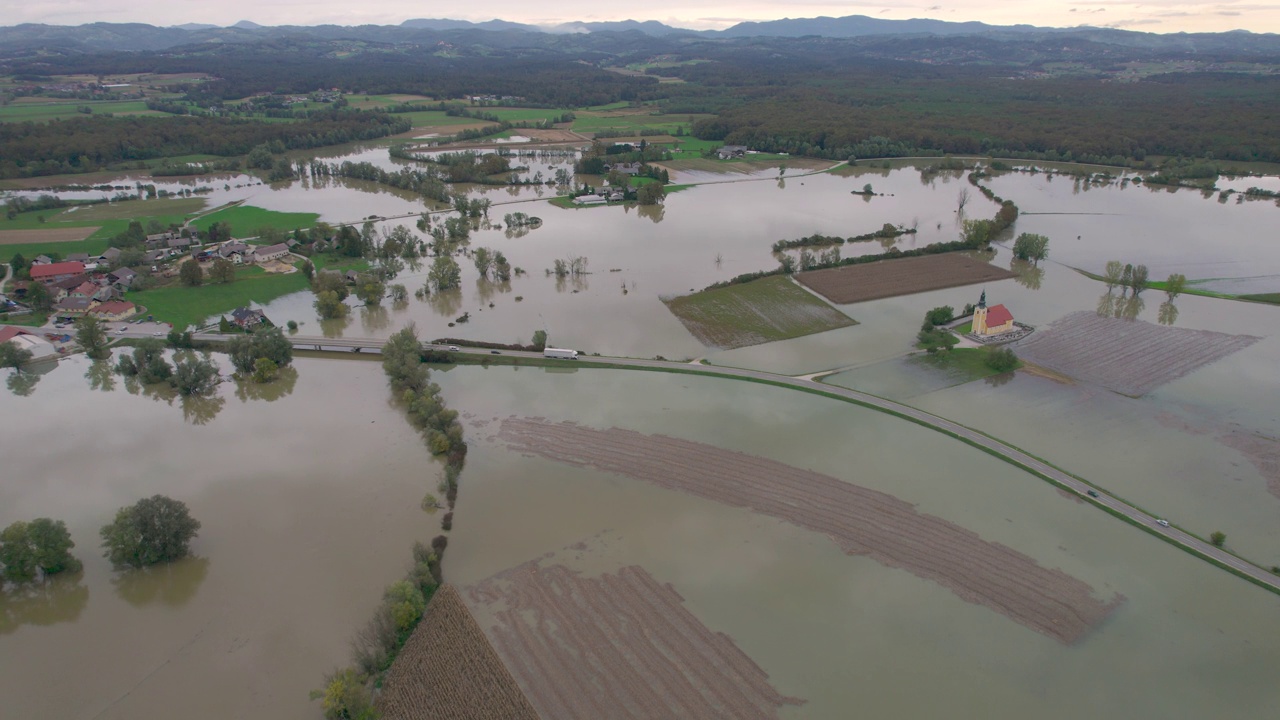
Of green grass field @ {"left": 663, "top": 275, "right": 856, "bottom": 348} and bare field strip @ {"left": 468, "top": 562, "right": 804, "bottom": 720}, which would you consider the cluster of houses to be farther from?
bare field strip @ {"left": 468, "top": 562, "right": 804, "bottom": 720}

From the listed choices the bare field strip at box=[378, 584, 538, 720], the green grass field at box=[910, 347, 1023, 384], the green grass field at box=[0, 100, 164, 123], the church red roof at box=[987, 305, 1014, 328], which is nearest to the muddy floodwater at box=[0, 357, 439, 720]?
the bare field strip at box=[378, 584, 538, 720]

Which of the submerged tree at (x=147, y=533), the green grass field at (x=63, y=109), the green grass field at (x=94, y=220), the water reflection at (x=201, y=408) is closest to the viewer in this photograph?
the submerged tree at (x=147, y=533)

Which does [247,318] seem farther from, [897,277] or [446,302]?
[897,277]

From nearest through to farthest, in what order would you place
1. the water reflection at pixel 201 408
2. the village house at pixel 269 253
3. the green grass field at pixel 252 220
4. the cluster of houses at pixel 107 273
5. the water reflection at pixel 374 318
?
the water reflection at pixel 201 408 → the water reflection at pixel 374 318 → the cluster of houses at pixel 107 273 → the village house at pixel 269 253 → the green grass field at pixel 252 220

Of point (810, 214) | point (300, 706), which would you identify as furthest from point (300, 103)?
point (300, 706)

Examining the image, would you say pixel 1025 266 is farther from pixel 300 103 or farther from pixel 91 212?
pixel 300 103

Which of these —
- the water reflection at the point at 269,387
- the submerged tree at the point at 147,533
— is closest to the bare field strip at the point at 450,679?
the submerged tree at the point at 147,533

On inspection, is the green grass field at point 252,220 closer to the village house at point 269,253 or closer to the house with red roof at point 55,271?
the village house at point 269,253
